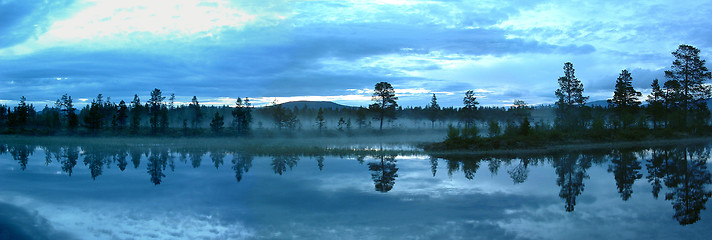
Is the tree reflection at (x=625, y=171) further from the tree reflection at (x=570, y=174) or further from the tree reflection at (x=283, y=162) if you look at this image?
the tree reflection at (x=283, y=162)

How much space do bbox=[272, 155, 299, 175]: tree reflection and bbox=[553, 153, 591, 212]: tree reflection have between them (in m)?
14.9

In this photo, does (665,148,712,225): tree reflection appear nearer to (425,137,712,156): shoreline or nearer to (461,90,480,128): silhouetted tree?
(425,137,712,156): shoreline

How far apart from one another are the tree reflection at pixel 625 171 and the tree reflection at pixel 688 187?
53.9 inches

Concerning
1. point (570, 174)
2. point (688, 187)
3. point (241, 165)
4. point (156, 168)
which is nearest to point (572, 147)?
point (570, 174)

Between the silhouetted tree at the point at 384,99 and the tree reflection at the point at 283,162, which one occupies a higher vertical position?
the silhouetted tree at the point at 384,99

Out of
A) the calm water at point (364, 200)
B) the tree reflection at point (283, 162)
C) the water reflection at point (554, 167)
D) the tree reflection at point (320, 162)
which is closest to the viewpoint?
the calm water at point (364, 200)

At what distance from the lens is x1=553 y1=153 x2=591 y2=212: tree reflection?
654 inches

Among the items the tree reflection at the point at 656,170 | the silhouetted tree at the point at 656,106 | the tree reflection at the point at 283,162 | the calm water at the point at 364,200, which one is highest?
the silhouetted tree at the point at 656,106

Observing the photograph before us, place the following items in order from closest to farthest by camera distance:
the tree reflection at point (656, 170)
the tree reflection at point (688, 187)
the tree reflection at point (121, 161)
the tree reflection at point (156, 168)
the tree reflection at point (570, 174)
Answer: the tree reflection at point (688, 187) → the tree reflection at point (570, 174) → the tree reflection at point (656, 170) → the tree reflection at point (156, 168) → the tree reflection at point (121, 161)

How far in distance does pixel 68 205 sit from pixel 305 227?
1015 cm

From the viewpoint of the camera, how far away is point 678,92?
195 ft

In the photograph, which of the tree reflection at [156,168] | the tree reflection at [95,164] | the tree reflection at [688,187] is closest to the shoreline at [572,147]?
the tree reflection at [688,187]

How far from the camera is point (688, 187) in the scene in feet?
59.2

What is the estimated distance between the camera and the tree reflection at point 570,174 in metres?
16.6
